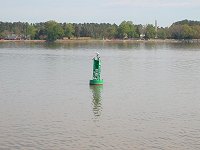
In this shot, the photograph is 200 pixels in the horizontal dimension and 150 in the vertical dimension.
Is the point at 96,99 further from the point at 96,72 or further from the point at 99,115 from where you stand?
the point at 96,72

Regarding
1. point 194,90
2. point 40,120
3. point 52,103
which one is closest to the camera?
point 40,120

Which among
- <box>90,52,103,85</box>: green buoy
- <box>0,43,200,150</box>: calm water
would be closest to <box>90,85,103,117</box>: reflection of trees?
<box>0,43,200,150</box>: calm water

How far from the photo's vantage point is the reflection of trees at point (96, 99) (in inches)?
1063

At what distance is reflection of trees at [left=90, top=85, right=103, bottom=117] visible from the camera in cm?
2699

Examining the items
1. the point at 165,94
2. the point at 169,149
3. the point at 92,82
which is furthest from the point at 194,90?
the point at 169,149

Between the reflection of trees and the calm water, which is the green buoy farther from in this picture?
the calm water

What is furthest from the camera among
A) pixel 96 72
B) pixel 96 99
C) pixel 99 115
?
pixel 96 72

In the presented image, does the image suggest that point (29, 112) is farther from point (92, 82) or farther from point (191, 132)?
point (92, 82)

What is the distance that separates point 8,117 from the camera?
24828 millimetres

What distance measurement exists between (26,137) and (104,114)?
6.55 metres

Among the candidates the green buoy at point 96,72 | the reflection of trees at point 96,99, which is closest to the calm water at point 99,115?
the reflection of trees at point 96,99

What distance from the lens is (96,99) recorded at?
31.4m

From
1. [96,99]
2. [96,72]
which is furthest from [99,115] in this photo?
[96,72]

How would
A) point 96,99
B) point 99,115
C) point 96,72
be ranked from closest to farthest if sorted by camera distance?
point 99,115, point 96,99, point 96,72
